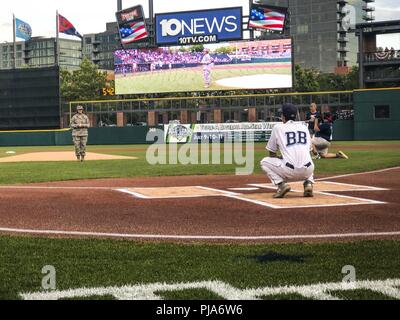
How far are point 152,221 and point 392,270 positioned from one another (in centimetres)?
324

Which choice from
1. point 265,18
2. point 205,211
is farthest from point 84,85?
point 205,211

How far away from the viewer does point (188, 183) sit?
11398 mm

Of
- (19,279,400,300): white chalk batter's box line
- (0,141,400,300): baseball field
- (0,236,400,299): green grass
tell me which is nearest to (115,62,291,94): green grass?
(0,141,400,300): baseball field

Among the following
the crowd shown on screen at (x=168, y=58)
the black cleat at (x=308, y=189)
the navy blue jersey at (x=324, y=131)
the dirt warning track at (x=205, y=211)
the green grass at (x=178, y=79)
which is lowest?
the dirt warning track at (x=205, y=211)

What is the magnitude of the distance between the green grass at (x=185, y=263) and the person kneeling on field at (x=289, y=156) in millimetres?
3155

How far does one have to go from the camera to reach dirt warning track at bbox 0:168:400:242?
588 centimetres

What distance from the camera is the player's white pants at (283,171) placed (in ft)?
27.1

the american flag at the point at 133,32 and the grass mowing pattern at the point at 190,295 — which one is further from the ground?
the american flag at the point at 133,32

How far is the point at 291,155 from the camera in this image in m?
8.27

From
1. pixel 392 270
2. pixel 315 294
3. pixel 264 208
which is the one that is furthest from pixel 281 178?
pixel 315 294

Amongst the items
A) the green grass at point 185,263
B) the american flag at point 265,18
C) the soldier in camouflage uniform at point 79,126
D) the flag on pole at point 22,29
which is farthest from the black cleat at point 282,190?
the flag on pole at point 22,29

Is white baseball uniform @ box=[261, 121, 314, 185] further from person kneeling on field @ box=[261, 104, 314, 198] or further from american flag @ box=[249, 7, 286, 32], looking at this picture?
american flag @ box=[249, 7, 286, 32]

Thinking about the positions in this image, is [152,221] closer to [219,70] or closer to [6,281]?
[6,281]

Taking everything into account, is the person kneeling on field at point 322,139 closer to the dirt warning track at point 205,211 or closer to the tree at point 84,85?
the dirt warning track at point 205,211
